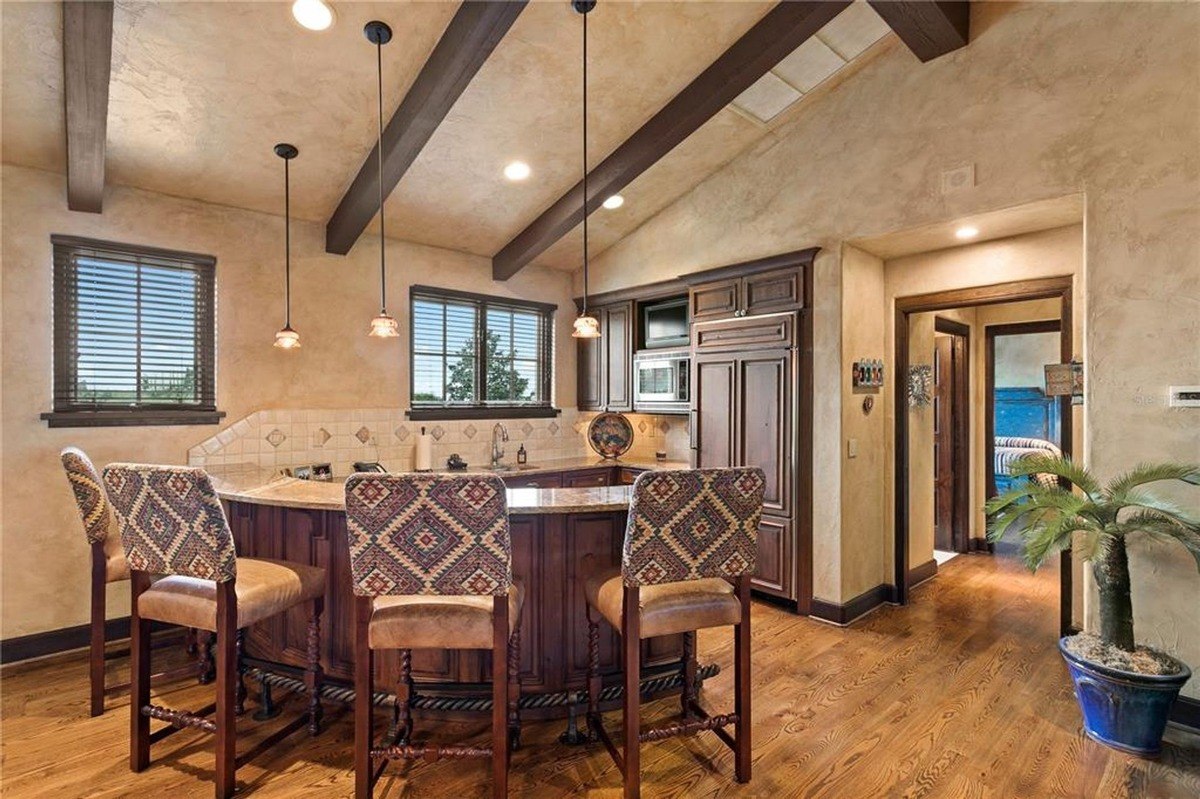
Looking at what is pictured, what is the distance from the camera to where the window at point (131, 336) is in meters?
3.40

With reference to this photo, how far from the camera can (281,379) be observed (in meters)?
4.11

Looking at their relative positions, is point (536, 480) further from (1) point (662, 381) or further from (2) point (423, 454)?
(1) point (662, 381)

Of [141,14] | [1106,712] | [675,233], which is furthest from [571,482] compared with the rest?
[141,14]

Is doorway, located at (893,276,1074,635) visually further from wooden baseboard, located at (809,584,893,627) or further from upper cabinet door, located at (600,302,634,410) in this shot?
upper cabinet door, located at (600,302,634,410)

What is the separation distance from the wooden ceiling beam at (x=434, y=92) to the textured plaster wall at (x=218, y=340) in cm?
67

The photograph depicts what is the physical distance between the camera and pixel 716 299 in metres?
4.52

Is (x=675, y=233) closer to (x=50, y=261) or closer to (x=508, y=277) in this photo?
(x=508, y=277)

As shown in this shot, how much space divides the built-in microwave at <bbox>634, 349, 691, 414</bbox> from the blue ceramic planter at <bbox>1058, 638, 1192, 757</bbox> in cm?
289

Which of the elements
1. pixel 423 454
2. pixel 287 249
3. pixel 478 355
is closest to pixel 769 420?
pixel 478 355

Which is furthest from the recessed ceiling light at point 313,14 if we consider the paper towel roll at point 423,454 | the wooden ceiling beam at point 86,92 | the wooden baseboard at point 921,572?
the wooden baseboard at point 921,572

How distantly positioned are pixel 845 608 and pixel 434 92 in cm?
394

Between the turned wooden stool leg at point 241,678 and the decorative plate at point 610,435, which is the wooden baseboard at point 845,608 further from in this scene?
the turned wooden stool leg at point 241,678

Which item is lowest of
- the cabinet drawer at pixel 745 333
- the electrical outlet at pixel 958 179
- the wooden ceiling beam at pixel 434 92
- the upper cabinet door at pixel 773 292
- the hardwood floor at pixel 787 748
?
the hardwood floor at pixel 787 748

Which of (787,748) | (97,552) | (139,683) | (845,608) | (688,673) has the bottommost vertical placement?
(787,748)
